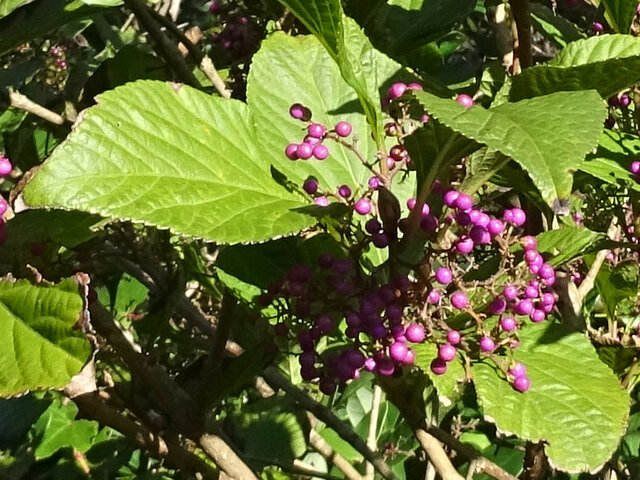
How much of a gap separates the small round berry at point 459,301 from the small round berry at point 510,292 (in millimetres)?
39

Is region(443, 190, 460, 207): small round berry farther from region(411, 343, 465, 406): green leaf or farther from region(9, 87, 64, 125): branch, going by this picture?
region(9, 87, 64, 125): branch

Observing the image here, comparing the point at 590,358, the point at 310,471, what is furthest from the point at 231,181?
the point at 310,471

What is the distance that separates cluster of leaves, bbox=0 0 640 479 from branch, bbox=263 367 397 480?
10 millimetres

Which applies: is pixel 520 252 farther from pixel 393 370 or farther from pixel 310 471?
pixel 310 471

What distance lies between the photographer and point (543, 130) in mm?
521

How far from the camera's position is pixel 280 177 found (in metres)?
0.75

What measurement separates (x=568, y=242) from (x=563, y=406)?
0.47 feet

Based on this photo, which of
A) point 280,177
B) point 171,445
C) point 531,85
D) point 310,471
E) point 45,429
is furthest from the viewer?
point 45,429

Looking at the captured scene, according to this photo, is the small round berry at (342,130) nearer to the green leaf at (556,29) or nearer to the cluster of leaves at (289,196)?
the cluster of leaves at (289,196)

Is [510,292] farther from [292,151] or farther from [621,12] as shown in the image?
[621,12]

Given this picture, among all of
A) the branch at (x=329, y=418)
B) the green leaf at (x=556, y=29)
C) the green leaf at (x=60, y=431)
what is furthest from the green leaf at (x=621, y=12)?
the green leaf at (x=60, y=431)

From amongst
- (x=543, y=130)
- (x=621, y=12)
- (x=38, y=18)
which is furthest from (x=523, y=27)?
(x=38, y=18)

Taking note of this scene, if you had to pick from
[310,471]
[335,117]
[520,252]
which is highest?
[335,117]

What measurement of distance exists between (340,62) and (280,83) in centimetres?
20
